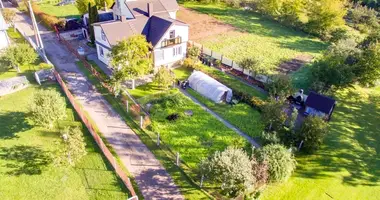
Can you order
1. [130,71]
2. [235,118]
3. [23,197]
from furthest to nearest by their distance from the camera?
1. [130,71]
2. [235,118]
3. [23,197]

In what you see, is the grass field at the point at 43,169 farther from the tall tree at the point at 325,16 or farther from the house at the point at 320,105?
the tall tree at the point at 325,16

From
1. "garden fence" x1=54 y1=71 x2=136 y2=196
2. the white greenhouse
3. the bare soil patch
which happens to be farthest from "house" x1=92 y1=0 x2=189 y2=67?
the bare soil patch

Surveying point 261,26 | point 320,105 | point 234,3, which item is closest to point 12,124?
point 320,105

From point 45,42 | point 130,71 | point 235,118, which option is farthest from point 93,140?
point 45,42

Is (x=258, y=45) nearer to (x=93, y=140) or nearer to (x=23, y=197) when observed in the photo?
(x=93, y=140)

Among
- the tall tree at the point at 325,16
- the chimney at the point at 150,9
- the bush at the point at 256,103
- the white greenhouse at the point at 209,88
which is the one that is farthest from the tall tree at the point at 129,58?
the tall tree at the point at 325,16

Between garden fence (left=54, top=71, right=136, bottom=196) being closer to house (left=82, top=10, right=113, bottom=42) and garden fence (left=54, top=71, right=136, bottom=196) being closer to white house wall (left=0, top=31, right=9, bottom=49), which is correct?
house (left=82, top=10, right=113, bottom=42)
